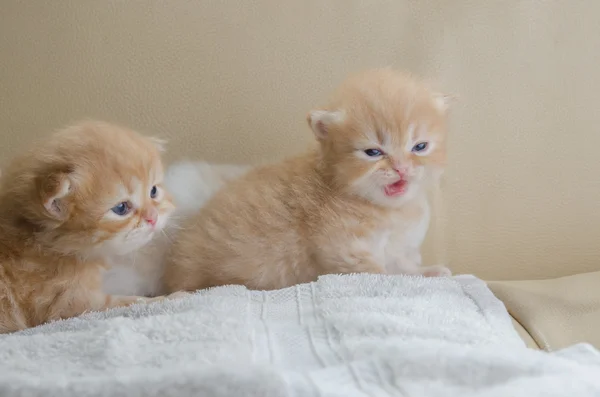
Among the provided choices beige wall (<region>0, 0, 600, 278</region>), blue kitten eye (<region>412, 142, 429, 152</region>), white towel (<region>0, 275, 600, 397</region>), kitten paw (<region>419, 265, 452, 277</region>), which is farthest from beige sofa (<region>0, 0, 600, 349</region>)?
white towel (<region>0, 275, 600, 397</region>)

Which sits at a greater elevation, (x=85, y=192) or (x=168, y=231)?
(x=85, y=192)

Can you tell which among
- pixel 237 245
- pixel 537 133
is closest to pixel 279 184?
pixel 237 245

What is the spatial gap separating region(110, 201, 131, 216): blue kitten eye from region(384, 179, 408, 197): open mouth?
47 cm

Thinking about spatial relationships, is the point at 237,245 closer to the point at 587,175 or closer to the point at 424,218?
the point at 424,218

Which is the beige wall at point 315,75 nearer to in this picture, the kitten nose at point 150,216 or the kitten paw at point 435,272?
the kitten paw at point 435,272

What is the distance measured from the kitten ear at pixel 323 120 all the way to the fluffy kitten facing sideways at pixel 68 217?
0.32m

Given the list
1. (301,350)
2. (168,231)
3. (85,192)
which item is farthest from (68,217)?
(301,350)

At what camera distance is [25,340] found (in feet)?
3.41

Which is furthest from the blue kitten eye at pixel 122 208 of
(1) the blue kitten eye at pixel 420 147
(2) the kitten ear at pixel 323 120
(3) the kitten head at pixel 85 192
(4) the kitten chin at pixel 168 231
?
(1) the blue kitten eye at pixel 420 147

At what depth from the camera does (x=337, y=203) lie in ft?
4.24

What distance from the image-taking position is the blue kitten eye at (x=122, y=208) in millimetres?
1142

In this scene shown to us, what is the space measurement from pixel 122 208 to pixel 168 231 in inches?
8.9

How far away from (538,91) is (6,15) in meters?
1.20

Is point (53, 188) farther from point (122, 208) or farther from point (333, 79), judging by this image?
point (333, 79)
